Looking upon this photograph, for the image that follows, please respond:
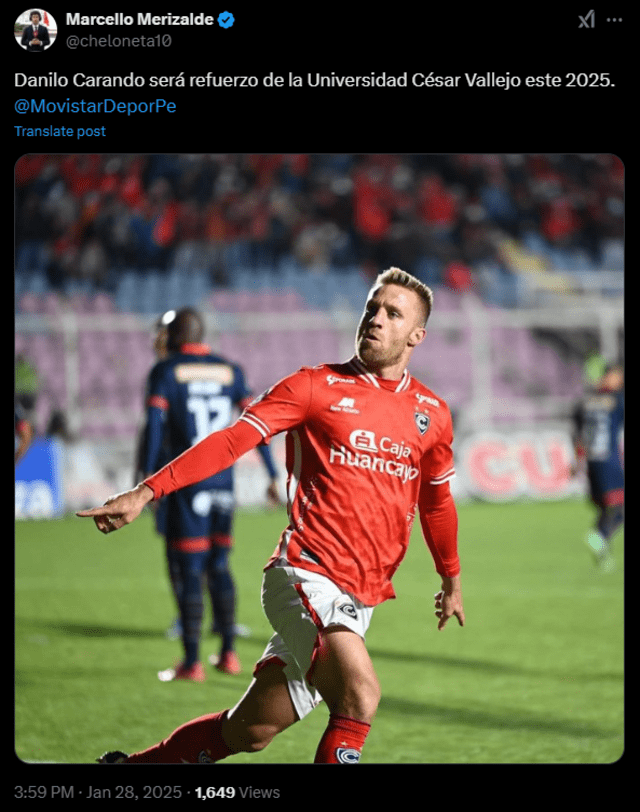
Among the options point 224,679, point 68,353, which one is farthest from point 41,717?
point 68,353

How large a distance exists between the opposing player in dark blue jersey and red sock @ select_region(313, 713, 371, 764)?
3.17m

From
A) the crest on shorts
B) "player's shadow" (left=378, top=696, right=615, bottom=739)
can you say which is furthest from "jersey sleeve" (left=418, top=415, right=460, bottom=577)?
"player's shadow" (left=378, top=696, right=615, bottom=739)

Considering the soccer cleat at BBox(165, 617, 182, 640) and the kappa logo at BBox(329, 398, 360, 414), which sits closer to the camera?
the kappa logo at BBox(329, 398, 360, 414)

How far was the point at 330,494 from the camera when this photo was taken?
367 cm

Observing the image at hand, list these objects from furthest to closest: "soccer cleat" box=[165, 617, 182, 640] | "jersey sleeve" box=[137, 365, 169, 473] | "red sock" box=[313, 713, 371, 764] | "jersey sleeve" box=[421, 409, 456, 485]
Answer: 1. "soccer cleat" box=[165, 617, 182, 640]
2. "jersey sleeve" box=[137, 365, 169, 473]
3. "jersey sleeve" box=[421, 409, 456, 485]
4. "red sock" box=[313, 713, 371, 764]

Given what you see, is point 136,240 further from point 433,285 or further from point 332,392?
point 332,392

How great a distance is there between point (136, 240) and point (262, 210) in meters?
2.60

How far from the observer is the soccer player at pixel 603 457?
36.4 ft

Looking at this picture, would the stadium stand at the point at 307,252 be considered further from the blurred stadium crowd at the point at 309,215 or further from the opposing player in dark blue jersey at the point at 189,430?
the opposing player in dark blue jersey at the point at 189,430

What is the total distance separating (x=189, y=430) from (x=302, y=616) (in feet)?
10.3

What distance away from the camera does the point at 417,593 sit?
9906 millimetres

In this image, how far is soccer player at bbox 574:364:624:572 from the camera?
11.1 meters
